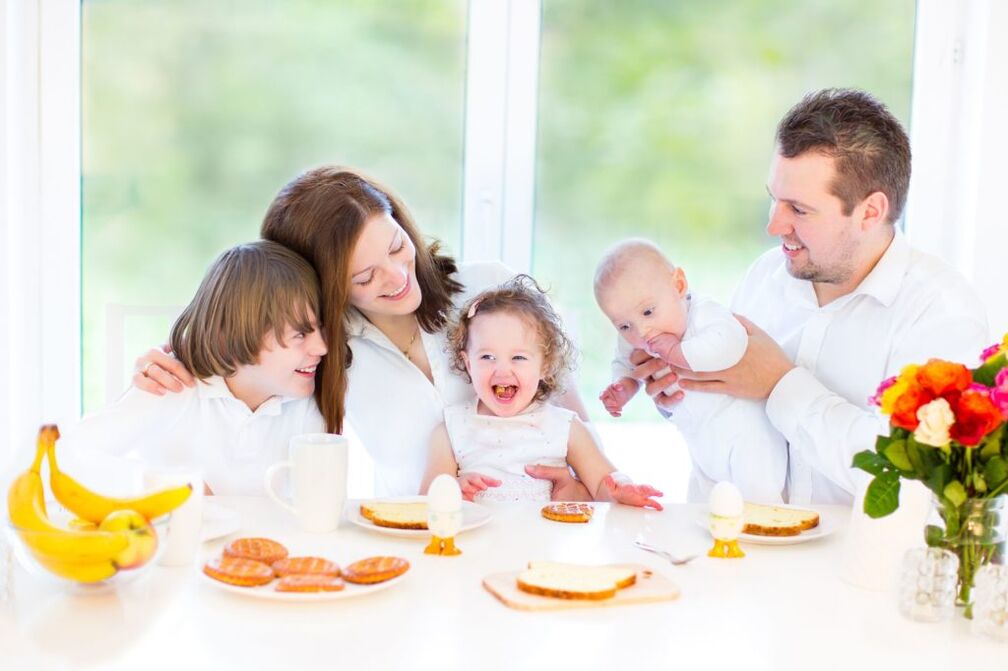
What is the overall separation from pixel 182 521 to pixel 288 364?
0.74 metres

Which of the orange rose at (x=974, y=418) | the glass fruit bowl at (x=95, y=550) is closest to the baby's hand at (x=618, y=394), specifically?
the orange rose at (x=974, y=418)

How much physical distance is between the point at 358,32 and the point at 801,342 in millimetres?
1765

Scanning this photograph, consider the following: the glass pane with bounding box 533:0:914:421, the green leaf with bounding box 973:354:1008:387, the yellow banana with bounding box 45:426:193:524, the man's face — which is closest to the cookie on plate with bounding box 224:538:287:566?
the yellow banana with bounding box 45:426:193:524

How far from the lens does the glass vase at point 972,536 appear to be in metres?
1.41

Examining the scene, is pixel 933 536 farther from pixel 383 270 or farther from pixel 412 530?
pixel 383 270

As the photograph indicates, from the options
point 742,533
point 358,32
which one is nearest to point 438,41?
point 358,32

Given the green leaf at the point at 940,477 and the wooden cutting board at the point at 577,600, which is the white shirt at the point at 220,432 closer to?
the wooden cutting board at the point at 577,600

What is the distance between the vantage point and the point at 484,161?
338cm

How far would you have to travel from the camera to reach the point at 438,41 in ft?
11.1

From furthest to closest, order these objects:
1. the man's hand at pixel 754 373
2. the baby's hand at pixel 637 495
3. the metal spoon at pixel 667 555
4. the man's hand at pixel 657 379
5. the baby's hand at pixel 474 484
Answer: the man's hand at pixel 657 379 < the man's hand at pixel 754 373 < the baby's hand at pixel 474 484 < the baby's hand at pixel 637 495 < the metal spoon at pixel 667 555

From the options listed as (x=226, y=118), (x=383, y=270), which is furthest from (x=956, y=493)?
(x=226, y=118)

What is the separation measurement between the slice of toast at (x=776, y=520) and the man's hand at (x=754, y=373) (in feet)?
1.54

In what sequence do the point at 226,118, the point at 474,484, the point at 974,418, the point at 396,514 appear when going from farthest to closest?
the point at 226,118 → the point at 474,484 → the point at 396,514 → the point at 974,418

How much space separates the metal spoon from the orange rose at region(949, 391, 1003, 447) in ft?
1.46
